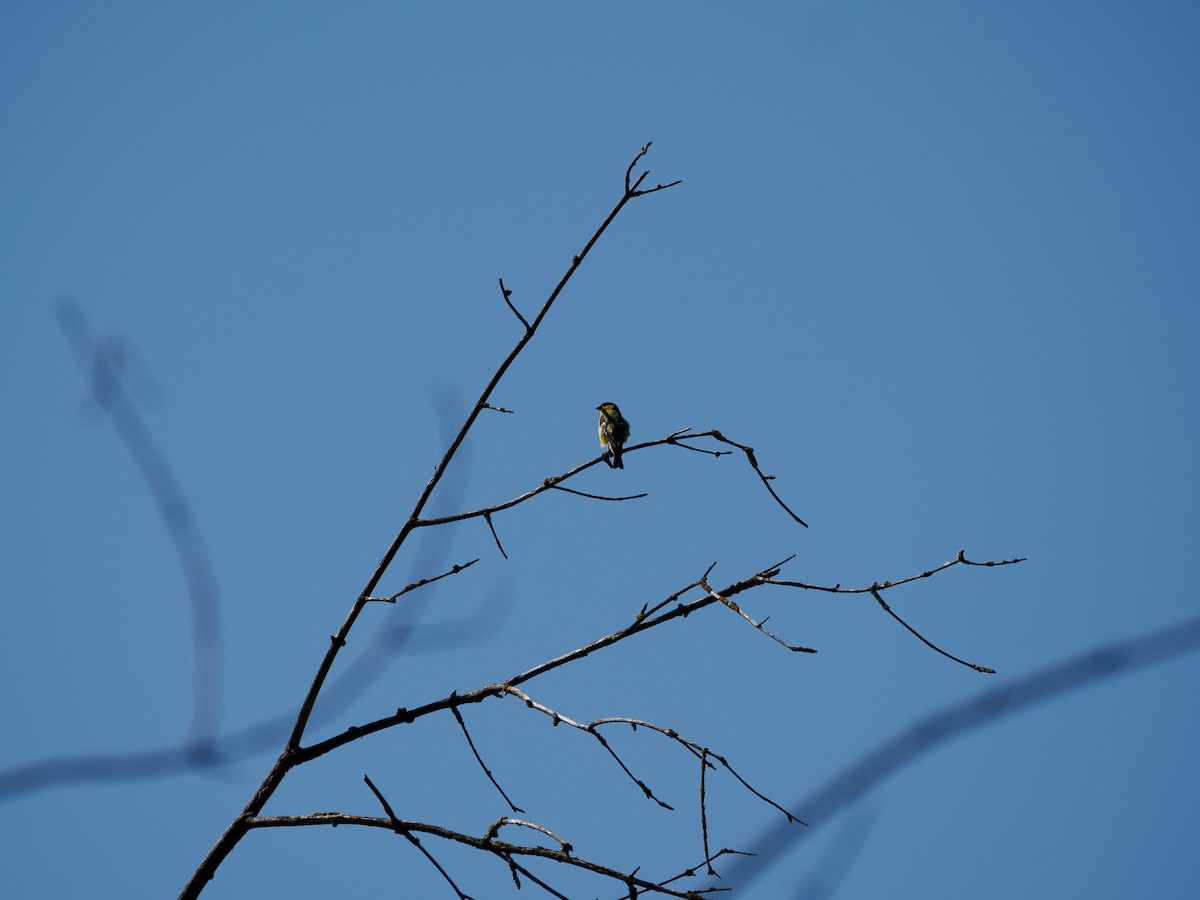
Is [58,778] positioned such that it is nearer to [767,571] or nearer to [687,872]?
[687,872]

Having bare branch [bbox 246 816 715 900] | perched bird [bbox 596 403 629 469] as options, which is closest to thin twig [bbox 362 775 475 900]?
bare branch [bbox 246 816 715 900]

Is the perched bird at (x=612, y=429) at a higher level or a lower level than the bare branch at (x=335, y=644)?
higher

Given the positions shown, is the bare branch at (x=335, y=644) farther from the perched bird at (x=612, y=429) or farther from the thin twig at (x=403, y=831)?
the perched bird at (x=612, y=429)

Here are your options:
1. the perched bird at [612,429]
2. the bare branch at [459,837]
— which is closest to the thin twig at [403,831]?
the bare branch at [459,837]

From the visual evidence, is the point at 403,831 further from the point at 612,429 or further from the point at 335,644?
the point at 612,429

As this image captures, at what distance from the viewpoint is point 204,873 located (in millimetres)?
2656

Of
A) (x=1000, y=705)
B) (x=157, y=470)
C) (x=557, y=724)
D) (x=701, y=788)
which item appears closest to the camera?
(x=1000, y=705)

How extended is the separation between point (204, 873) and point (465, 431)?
4.69ft

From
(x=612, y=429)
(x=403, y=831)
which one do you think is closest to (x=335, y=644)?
(x=403, y=831)

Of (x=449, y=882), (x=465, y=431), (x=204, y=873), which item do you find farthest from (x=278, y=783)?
(x=465, y=431)

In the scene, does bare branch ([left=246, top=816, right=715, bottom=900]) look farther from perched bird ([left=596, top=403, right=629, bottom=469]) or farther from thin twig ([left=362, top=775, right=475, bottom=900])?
perched bird ([left=596, top=403, right=629, bottom=469])

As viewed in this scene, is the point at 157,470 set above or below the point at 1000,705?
above

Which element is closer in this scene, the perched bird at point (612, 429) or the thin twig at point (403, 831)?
the thin twig at point (403, 831)

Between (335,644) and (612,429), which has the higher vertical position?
(612,429)
